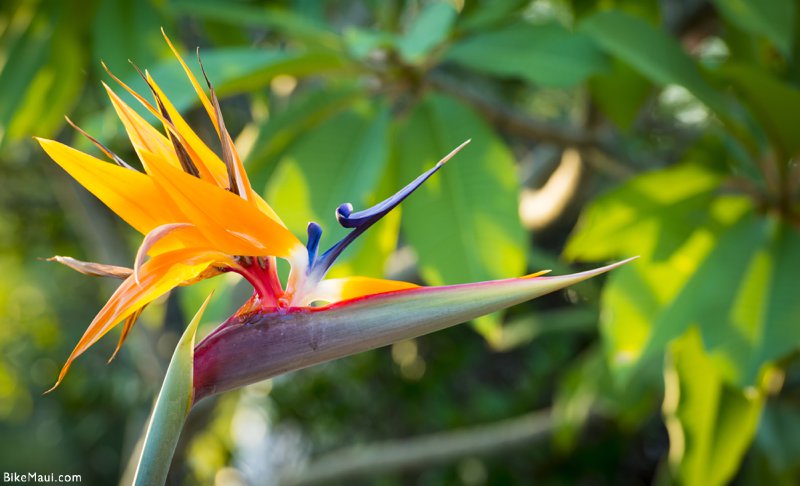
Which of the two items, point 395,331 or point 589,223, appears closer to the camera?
point 395,331

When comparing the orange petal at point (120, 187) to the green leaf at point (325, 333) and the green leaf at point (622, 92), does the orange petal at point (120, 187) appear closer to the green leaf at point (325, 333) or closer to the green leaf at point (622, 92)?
the green leaf at point (325, 333)

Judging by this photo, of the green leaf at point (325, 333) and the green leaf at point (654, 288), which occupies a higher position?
the green leaf at point (325, 333)

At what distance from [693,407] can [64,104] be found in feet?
3.17

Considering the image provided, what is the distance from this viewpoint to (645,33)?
923 millimetres

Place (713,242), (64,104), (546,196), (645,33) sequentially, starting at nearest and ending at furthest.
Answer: (645,33)
(713,242)
(64,104)
(546,196)

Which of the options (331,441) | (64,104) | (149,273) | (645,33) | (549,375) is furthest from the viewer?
(331,441)

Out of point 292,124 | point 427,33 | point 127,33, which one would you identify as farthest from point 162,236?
point 127,33

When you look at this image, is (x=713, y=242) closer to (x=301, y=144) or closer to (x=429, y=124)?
(x=429, y=124)

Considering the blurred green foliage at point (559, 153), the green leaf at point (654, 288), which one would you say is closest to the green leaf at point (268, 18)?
the blurred green foliage at point (559, 153)

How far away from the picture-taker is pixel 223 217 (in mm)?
444

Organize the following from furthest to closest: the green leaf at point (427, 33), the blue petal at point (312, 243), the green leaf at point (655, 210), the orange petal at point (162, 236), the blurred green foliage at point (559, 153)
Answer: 1. the green leaf at point (655, 210)
2. the blurred green foliage at point (559, 153)
3. the green leaf at point (427, 33)
4. the blue petal at point (312, 243)
5. the orange petal at point (162, 236)

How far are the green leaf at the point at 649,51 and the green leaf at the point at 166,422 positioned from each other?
1.98ft

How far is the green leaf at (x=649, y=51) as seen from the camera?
883 millimetres

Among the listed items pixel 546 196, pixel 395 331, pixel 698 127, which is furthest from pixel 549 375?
pixel 395 331
